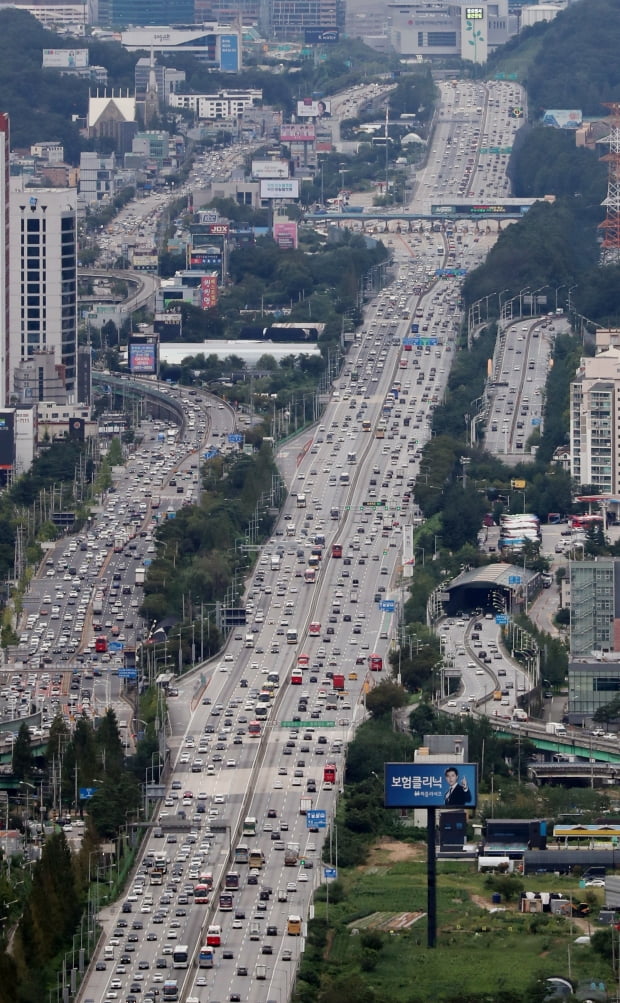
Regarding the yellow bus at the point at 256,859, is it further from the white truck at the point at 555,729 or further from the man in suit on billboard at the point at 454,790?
the white truck at the point at 555,729

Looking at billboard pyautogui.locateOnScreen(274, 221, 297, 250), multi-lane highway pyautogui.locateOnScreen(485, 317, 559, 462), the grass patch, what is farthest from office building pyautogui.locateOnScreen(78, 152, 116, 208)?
the grass patch

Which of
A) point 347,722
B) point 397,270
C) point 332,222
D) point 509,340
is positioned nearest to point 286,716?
point 347,722

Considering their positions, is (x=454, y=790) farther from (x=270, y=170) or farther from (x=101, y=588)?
(x=270, y=170)

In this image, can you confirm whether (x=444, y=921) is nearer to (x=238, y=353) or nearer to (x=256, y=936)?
(x=256, y=936)

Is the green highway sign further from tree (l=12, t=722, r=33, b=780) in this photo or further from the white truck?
tree (l=12, t=722, r=33, b=780)

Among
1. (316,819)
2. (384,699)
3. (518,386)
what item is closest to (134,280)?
(518,386)

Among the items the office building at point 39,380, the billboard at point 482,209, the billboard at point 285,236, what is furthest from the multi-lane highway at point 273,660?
the billboard at point 482,209
